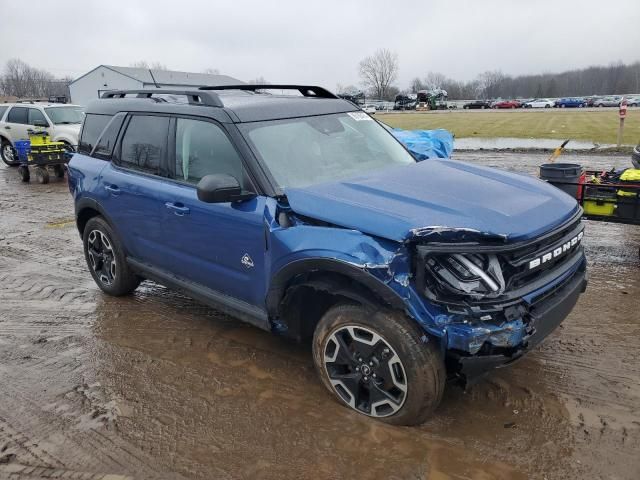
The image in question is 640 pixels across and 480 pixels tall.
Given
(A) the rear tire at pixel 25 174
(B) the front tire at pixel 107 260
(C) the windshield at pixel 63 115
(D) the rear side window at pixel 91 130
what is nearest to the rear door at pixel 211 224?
(B) the front tire at pixel 107 260

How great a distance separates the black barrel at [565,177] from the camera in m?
5.65

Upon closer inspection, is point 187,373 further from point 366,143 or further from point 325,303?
point 366,143

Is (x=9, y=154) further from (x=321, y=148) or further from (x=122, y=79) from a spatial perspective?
(x=122, y=79)

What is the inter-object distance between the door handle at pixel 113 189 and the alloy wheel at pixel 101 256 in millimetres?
536

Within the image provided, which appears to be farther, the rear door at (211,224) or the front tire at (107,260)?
the front tire at (107,260)

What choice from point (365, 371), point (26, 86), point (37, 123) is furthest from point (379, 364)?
point (26, 86)

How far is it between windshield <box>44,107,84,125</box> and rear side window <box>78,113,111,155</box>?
1149cm

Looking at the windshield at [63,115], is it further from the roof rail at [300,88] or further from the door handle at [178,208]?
the door handle at [178,208]

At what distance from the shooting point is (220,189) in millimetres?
3363

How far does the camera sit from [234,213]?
3.60 m

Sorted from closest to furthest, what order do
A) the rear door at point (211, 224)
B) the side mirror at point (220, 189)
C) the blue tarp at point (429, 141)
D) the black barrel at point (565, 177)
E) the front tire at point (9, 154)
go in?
the side mirror at point (220, 189), the rear door at point (211, 224), the black barrel at point (565, 177), the blue tarp at point (429, 141), the front tire at point (9, 154)

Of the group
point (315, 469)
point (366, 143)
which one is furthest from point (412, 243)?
point (366, 143)

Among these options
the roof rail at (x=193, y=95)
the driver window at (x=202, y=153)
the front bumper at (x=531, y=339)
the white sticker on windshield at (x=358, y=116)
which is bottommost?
the front bumper at (x=531, y=339)

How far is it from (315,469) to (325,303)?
1.06m
